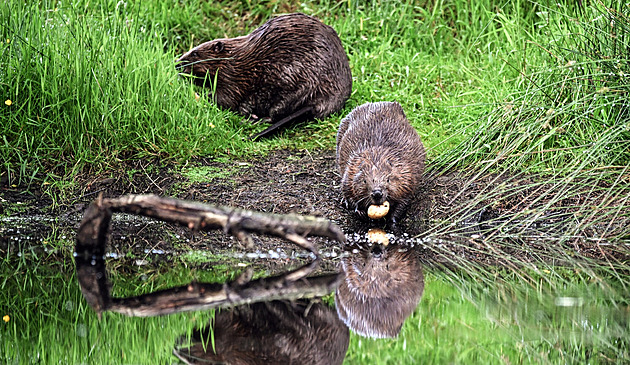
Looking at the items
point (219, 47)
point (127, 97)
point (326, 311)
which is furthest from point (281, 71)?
point (326, 311)

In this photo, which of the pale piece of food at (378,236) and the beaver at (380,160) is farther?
the beaver at (380,160)

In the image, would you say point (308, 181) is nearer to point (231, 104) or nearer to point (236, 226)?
point (231, 104)

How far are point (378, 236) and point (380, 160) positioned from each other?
0.48 metres

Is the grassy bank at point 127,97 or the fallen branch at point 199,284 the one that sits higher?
the fallen branch at point 199,284

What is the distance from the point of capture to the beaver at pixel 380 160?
4.41 metres

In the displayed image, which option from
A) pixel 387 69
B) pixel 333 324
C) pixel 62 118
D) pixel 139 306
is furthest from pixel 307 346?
pixel 387 69

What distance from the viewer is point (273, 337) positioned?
245cm

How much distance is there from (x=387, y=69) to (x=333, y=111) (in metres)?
0.91

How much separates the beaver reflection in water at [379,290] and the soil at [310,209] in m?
0.16

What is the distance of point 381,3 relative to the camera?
7.07 m

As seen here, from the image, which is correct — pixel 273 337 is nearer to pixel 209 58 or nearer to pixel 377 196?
pixel 377 196

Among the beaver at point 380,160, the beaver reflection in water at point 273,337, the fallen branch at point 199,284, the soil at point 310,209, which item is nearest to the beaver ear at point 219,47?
the soil at point 310,209

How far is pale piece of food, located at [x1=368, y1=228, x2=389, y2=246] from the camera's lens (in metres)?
4.19

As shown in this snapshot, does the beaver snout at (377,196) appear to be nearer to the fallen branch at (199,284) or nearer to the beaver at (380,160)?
the beaver at (380,160)
